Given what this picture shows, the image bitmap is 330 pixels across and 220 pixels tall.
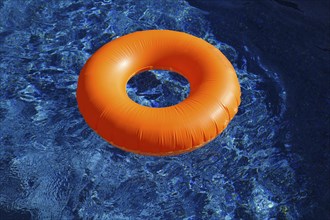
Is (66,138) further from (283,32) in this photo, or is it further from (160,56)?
(283,32)

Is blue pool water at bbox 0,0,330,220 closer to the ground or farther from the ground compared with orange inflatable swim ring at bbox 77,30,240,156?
closer to the ground

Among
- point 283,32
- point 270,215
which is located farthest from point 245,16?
point 270,215

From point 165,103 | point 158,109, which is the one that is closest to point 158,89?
point 165,103

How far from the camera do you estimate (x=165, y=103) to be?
425 centimetres

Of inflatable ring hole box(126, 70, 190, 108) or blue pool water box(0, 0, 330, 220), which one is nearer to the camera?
blue pool water box(0, 0, 330, 220)

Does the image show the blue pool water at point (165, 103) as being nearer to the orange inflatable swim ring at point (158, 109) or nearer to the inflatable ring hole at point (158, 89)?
the inflatable ring hole at point (158, 89)

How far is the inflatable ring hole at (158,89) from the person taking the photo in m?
4.27

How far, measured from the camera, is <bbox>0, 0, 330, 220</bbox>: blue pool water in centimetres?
361

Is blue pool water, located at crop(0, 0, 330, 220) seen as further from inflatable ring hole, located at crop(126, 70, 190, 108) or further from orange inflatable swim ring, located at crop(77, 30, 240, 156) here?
orange inflatable swim ring, located at crop(77, 30, 240, 156)

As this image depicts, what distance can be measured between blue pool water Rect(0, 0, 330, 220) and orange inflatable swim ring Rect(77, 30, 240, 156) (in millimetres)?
522

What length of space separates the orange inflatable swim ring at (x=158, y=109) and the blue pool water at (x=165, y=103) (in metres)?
0.52

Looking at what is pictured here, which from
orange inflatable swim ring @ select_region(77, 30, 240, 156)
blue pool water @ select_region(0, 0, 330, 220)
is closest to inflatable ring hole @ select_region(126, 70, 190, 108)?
blue pool water @ select_region(0, 0, 330, 220)

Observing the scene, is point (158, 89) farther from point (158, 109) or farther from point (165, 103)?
point (158, 109)

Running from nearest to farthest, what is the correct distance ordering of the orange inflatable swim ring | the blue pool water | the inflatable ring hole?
the orange inflatable swim ring → the blue pool water → the inflatable ring hole
